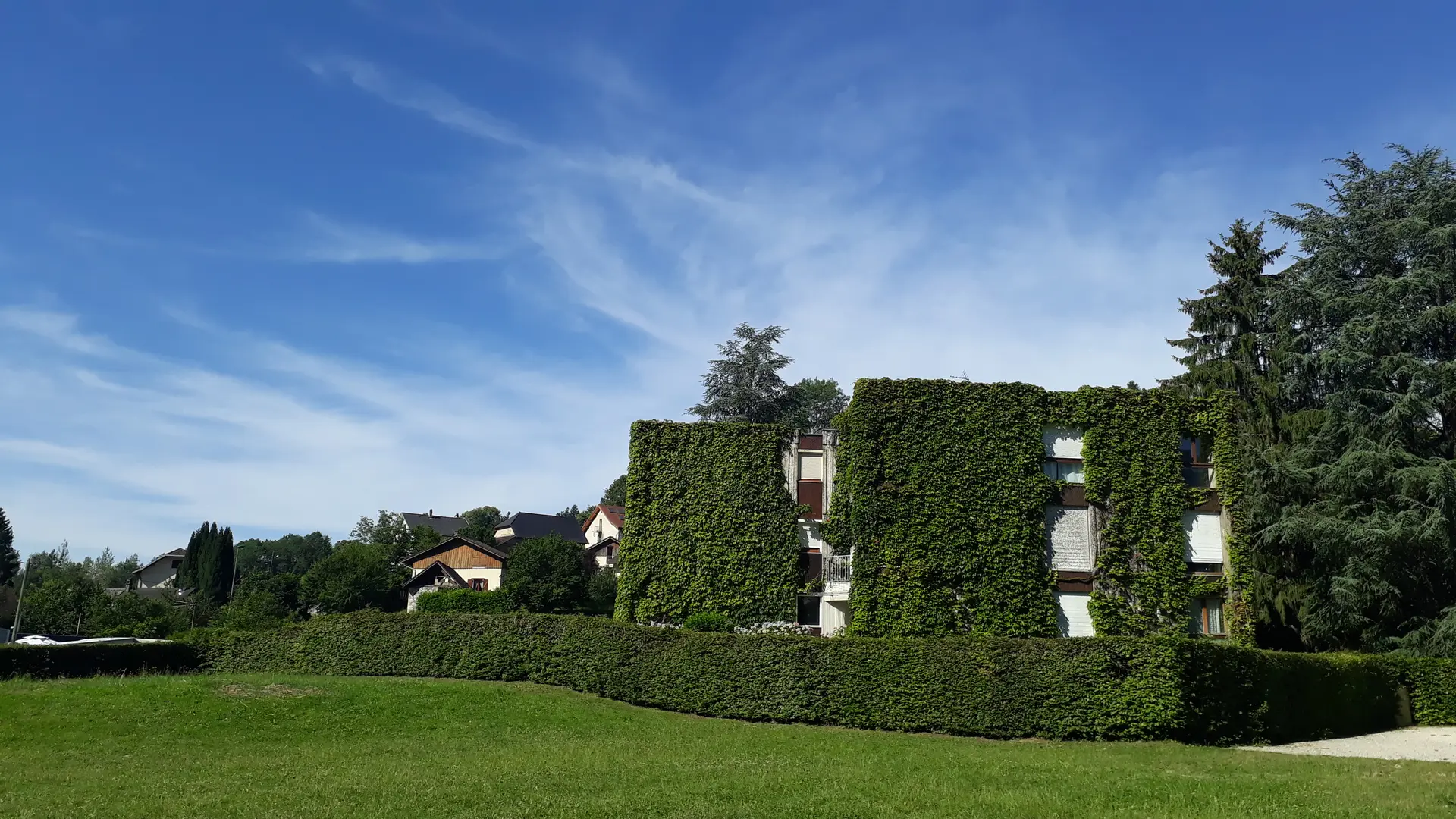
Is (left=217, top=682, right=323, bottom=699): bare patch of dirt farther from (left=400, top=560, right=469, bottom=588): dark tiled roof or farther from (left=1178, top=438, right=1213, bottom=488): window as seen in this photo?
(left=400, top=560, right=469, bottom=588): dark tiled roof

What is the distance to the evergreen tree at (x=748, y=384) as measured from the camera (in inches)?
2221

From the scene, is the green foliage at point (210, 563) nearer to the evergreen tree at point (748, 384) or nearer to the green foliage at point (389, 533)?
the green foliage at point (389, 533)

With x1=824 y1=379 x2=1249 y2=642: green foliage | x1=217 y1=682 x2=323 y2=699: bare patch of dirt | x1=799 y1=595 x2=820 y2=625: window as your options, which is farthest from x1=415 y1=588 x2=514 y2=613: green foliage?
x1=217 y1=682 x2=323 y2=699: bare patch of dirt

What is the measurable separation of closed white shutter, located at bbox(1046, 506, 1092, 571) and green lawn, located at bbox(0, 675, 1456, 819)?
13.0 m

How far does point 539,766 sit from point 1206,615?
2578 centimetres

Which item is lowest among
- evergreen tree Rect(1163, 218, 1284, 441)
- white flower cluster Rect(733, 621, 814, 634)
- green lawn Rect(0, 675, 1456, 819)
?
green lawn Rect(0, 675, 1456, 819)

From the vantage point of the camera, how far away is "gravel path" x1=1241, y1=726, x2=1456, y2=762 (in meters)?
19.6

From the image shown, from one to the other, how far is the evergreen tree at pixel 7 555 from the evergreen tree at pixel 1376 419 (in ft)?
320

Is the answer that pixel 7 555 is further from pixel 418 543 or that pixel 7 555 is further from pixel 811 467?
pixel 811 467

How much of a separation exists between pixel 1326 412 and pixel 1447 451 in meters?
3.71

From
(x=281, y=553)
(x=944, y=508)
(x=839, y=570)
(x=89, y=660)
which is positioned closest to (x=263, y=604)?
(x=89, y=660)

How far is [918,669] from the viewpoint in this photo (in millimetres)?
23094

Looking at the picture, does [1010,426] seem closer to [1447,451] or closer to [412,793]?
[1447,451]

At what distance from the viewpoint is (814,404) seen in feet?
230
